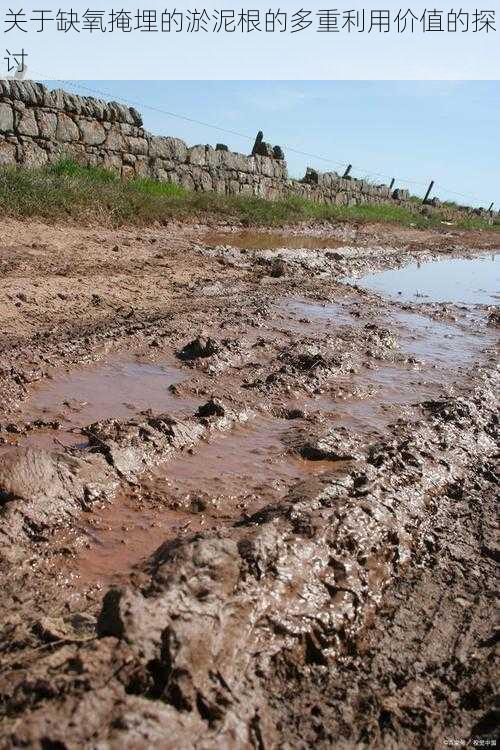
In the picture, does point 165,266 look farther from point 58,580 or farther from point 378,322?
point 58,580

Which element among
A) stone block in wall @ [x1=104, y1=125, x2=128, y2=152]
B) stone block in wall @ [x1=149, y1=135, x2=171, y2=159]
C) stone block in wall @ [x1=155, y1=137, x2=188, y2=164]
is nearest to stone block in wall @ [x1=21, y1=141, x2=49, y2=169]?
stone block in wall @ [x1=104, y1=125, x2=128, y2=152]

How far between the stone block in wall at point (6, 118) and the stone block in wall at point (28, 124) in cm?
17

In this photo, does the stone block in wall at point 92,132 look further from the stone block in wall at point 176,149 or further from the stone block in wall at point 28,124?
the stone block in wall at point 176,149

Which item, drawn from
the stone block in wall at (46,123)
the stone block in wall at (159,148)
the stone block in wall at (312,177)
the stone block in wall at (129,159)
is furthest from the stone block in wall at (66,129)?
the stone block in wall at (312,177)

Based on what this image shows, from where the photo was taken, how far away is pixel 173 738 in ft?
4.39

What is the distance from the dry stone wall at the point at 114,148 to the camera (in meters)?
12.3

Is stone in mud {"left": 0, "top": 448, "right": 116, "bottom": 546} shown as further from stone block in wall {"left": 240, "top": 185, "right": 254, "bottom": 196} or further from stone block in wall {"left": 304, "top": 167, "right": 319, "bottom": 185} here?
stone block in wall {"left": 304, "top": 167, "right": 319, "bottom": 185}

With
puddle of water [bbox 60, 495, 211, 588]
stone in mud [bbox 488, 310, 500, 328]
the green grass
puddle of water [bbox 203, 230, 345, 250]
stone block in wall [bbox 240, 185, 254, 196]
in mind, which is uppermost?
stone block in wall [bbox 240, 185, 254, 196]

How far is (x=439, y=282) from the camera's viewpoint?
434 inches

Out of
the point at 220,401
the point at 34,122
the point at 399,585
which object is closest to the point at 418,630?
the point at 399,585

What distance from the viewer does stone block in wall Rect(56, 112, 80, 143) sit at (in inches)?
526

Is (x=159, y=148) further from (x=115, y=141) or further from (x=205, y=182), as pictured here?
(x=205, y=182)

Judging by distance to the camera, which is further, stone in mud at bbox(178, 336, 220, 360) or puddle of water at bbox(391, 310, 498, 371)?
puddle of water at bbox(391, 310, 498, 371)

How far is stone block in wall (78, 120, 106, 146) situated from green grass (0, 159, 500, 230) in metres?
0.90
